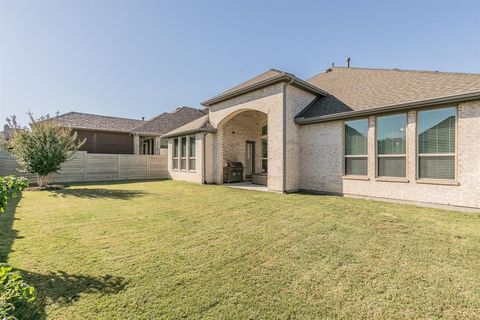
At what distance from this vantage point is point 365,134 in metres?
8.47

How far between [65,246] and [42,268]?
0.87 metres

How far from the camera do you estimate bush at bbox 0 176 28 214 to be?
2385mm

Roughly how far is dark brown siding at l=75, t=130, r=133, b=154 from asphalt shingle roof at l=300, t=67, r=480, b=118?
1885 cm

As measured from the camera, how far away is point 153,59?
13.7 m

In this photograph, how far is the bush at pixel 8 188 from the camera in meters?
2.38

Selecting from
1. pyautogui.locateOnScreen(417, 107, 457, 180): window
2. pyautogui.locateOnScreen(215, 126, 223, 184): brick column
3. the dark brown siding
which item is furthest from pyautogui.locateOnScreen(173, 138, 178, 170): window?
pyautogui.locateOnScreen(417, 107, 457, 180): window

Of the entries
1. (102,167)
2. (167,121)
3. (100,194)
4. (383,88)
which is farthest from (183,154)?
(383,88)

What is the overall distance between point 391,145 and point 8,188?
976cm

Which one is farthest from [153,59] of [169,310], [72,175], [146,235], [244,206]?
[169,310]

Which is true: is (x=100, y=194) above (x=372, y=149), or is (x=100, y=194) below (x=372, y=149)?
below

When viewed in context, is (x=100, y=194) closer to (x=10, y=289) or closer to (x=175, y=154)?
(x=175, y=154)

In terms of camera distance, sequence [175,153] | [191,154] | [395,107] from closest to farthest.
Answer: [395,107] < [191,154] < [175,153]

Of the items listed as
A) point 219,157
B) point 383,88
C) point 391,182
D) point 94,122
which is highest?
point 94,122

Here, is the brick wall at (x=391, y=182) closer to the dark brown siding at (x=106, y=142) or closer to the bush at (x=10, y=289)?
the bush at (x=10, y=289)
